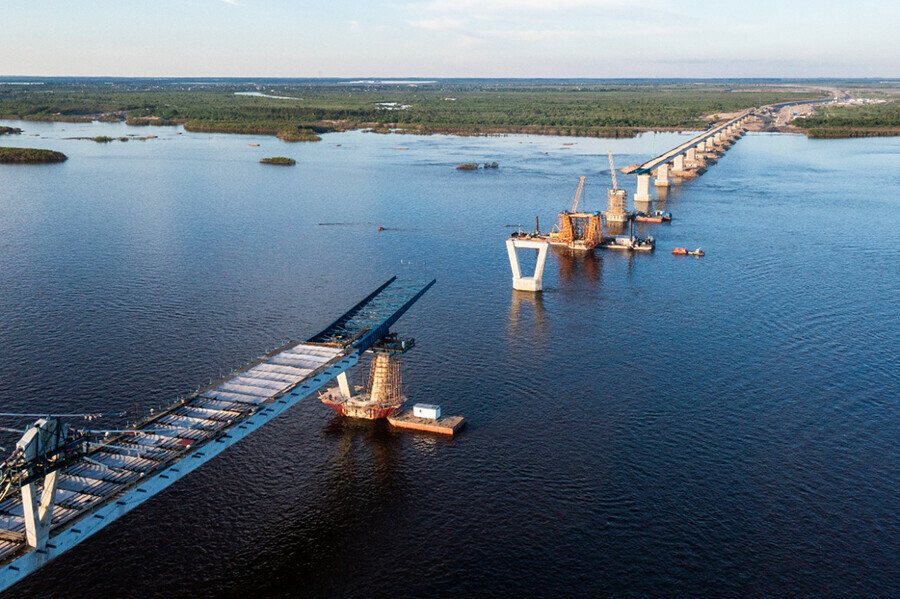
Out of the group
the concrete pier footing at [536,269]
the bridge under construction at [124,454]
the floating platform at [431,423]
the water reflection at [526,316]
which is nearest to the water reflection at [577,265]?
the concrete pier footing at [536,269]

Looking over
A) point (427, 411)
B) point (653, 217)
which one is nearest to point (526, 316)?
point (427, 411)

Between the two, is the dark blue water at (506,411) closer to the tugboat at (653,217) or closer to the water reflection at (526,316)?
the water reflection at (526,316)

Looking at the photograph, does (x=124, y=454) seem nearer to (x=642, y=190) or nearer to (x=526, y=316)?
(x=526, y=316)

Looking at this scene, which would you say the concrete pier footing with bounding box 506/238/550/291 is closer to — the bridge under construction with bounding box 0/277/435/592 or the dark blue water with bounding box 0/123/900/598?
the dark blue water with bounding box 0/123/900/598

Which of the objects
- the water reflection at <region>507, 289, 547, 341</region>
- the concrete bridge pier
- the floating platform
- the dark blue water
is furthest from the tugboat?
the floating platform

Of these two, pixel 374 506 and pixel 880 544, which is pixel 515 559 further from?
pixel 880 544
